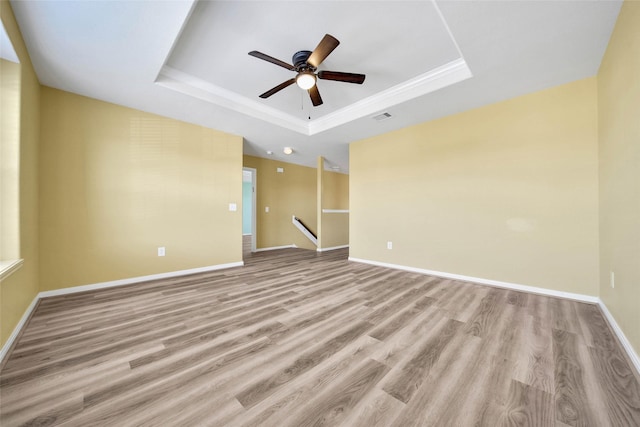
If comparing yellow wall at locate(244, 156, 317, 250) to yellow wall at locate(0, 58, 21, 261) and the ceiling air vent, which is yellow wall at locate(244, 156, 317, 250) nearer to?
the ceiling air vent

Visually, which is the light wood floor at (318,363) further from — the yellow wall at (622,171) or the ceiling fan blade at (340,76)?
the ceiling fan blade at (340,76)

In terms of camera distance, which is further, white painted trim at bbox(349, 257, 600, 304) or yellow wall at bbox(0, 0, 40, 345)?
white painted trim at bbox(349, 257, 600, 304)

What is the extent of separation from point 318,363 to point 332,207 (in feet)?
21.1

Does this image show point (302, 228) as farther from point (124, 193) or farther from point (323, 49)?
point (323, 49)

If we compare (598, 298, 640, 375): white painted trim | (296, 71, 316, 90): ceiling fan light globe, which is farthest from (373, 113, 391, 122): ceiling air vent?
(598, 298, 640, 375): white painted trim

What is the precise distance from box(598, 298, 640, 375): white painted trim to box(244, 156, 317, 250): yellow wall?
226 inches

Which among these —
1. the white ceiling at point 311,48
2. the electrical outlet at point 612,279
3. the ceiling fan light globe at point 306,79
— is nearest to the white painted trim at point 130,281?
the white ceiling at point 311,48

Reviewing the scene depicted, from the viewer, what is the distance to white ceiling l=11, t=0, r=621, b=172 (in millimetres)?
1765

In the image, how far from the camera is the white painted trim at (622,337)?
1.40m

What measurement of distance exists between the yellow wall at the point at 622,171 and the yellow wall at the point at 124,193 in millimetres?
4599

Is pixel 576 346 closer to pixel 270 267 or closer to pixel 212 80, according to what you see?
pixel 270 267

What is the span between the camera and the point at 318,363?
4.78 ft

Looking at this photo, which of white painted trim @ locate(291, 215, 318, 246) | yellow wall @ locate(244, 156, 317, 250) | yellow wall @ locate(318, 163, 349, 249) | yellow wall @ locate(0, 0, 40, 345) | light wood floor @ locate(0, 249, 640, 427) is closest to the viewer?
light wood floor @ locate(0, 249, 640, 427)

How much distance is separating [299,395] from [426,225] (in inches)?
123
